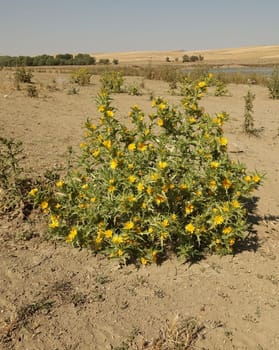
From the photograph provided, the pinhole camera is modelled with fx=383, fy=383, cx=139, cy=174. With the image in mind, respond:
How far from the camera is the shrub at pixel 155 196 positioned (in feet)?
9.43

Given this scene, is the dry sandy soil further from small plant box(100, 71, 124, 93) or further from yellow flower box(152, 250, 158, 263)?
small plant box(100, 71, 124, 93)

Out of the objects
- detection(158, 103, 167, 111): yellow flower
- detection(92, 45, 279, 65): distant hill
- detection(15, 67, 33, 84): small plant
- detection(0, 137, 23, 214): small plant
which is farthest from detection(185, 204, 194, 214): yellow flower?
detection(92, 45, 279, 65): distant hill

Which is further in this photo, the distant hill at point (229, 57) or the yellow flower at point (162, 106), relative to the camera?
the distant hill at point (229, 57)

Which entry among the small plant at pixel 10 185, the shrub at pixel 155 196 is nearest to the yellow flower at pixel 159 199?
the shrub at pixel 155 196

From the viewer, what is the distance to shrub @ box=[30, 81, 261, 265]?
9.43 feet

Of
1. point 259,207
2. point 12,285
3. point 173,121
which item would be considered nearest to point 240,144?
point 259,207

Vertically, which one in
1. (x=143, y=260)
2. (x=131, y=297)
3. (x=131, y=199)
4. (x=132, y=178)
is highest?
(x=132, y=178)

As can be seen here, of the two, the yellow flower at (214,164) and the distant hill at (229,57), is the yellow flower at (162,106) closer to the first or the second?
the yellow flower at (214,164)

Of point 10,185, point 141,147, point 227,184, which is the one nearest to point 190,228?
point 227,184

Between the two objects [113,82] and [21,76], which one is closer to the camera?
[113,82]

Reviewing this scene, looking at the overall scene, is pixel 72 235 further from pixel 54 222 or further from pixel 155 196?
pixel 155 196

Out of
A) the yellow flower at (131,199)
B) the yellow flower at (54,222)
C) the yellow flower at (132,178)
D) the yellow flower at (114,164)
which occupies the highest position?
the yellow flower at (114,164)

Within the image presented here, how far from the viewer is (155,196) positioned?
9.15 feet

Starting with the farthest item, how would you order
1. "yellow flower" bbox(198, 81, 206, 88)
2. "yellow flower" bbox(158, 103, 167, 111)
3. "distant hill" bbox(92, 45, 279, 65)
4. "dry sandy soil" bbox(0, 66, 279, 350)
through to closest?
"distant hill" bbox(92, 45, 279, 65)
"yellow flower" bbox(198, 81, 206, 88)
"yellow flower" bbox(158, 103, 167, 111)
"dry sandy soil" bbox(0, 66, 279, 350)
